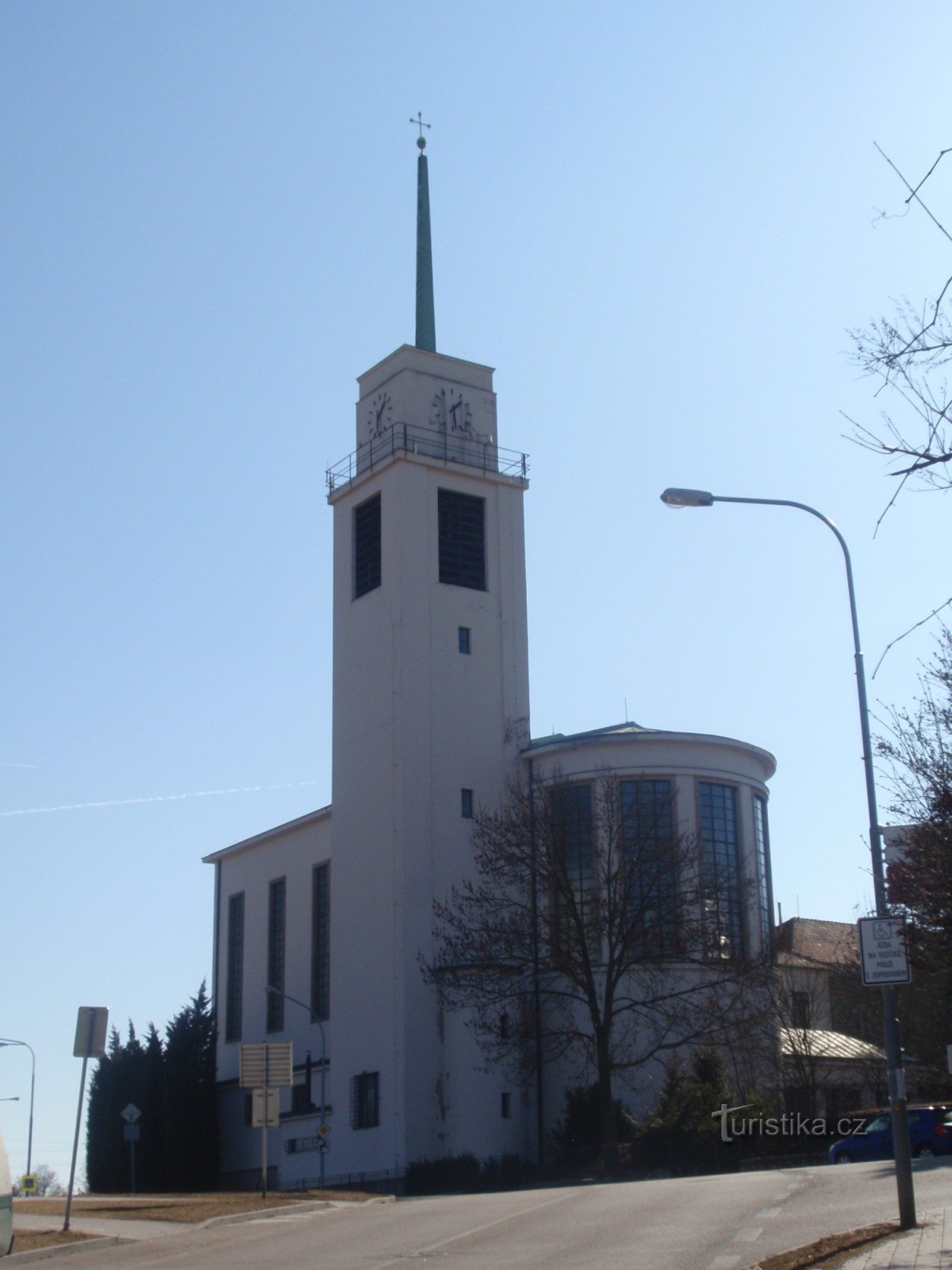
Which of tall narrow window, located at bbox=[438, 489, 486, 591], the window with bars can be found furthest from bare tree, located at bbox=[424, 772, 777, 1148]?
tall narrow window, located at bbox=[438, 489, 486, 591]

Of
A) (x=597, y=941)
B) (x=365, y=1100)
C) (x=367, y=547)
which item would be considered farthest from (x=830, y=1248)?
(x=367, y=547)

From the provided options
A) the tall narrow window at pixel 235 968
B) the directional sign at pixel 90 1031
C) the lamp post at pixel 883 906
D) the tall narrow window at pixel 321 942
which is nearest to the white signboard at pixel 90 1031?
the directional sign at pixel 90 1031

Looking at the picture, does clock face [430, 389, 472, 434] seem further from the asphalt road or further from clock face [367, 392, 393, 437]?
the asphalt road

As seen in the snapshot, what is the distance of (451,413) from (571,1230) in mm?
35052

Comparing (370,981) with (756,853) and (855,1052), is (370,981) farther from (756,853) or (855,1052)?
(855,1052)

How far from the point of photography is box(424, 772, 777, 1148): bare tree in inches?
1555

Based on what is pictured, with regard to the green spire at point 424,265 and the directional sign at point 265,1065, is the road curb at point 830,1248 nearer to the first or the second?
the directional sign at point 265,1065

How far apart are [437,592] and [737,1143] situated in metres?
18.2

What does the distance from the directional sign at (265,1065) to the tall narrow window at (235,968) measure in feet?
89.3

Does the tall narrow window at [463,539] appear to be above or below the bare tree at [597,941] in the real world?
above

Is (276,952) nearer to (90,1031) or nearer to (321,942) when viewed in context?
(321,942)

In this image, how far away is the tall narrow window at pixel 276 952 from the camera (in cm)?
5116

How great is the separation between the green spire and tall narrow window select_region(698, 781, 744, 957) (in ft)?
57.6

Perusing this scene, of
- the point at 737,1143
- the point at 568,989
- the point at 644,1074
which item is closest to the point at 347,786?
the point at 568,989
